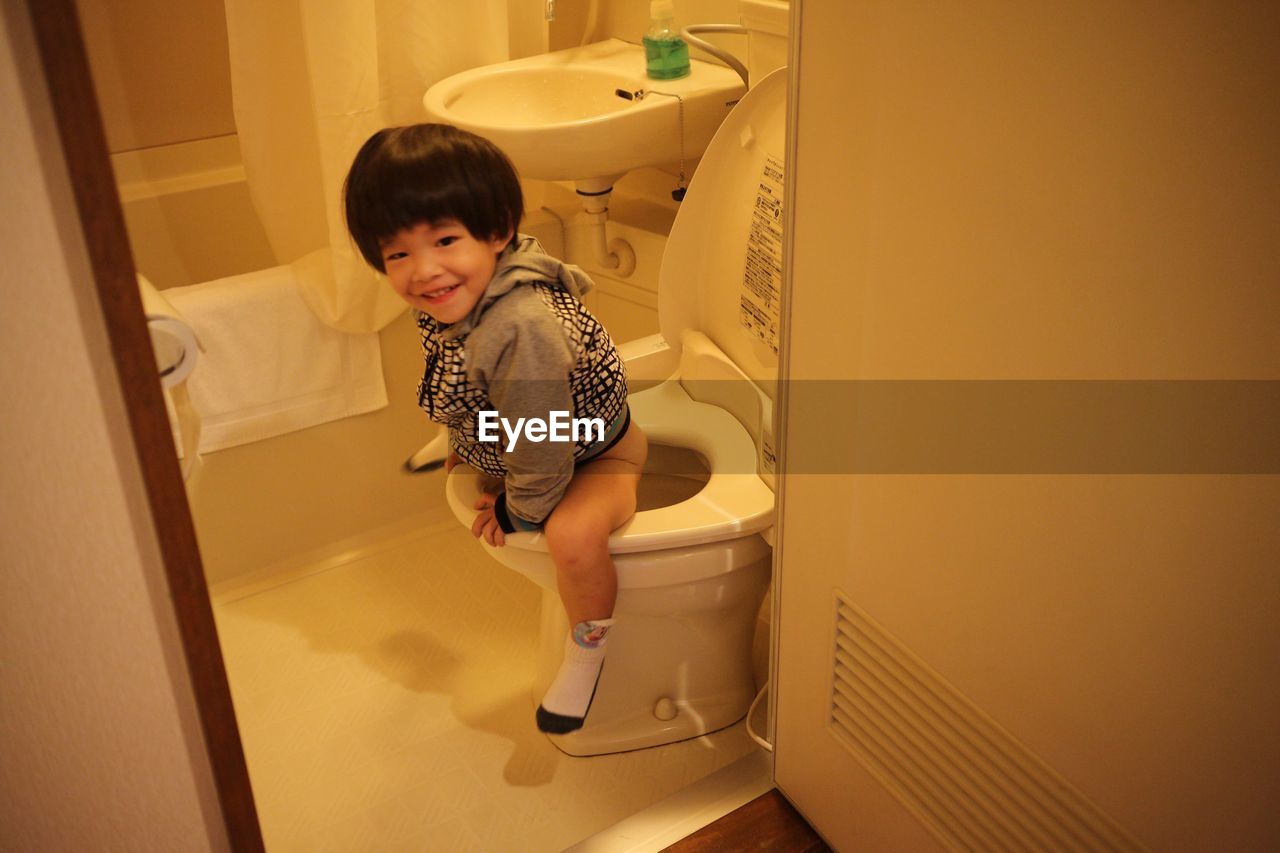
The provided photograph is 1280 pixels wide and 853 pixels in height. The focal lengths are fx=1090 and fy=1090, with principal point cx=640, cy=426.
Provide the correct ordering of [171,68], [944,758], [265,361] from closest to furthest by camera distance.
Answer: [944,758] → [265,361] → [171,68]

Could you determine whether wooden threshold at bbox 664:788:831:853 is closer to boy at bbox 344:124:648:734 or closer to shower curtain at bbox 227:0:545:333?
boy at bbox 344:124:648:734

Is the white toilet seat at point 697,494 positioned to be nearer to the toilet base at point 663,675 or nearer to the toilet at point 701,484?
the toilet at point 701,484

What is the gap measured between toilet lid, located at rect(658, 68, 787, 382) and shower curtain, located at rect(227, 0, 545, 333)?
54cm

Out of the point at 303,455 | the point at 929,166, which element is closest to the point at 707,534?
the point at 929,166

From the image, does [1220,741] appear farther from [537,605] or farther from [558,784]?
[537,605]

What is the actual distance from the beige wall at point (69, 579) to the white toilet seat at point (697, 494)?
21.6 inches

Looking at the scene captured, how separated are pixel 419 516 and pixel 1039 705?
1320 millimetres

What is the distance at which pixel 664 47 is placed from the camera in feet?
5.66

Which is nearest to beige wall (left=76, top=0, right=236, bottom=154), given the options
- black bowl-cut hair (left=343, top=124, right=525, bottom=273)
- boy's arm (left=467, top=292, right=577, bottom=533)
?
black bowl-cut hair (left=343, top=124, right=525, bottom=273)

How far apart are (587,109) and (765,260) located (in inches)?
27.1

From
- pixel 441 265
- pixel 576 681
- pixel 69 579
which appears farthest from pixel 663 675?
pixel 69 579

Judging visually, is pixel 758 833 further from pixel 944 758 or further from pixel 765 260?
pixel 765 260

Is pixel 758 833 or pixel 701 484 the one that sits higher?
pixel 701 484

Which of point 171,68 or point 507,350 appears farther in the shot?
point 171,68
